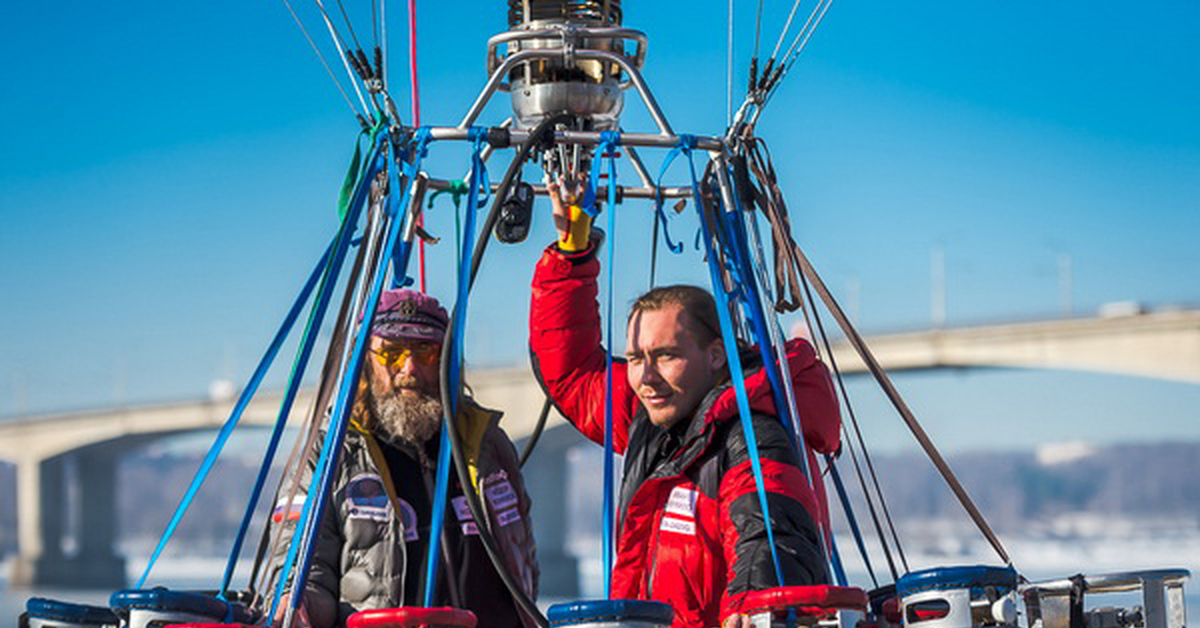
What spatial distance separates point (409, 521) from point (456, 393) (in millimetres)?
718

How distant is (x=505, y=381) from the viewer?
38.6m

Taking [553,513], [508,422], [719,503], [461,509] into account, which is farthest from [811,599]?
[553,513]

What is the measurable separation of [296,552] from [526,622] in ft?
2.60

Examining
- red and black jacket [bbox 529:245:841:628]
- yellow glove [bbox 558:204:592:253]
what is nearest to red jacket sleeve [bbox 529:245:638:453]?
yellow glove [bbox 558:204:592:253]

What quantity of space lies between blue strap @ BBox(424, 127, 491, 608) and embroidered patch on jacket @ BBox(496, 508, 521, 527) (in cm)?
69

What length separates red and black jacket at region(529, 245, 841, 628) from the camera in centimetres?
381

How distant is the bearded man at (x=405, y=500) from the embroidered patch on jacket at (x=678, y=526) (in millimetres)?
691

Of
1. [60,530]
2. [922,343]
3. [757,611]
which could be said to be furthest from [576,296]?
[60,530]

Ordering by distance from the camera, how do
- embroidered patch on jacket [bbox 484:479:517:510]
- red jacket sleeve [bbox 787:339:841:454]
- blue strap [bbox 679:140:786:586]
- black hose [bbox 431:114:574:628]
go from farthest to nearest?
embroidered patch on jacket [bbox 484:479:517:510], red jacket sleeve [bbox 787:339:841:454], black hose [bbox 431:114:574:628], blue strap [bbox 679:140:786:586]

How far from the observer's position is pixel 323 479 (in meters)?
4.05

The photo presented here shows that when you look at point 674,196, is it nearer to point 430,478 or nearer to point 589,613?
point 430,478

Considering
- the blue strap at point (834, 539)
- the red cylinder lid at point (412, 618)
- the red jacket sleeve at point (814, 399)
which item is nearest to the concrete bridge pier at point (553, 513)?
the blue strap at point (834, 539)

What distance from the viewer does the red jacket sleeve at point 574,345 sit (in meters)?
4.61

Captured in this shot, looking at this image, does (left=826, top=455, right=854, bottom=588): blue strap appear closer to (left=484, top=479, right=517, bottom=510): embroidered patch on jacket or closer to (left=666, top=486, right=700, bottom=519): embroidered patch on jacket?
(left=666, top=486, right=700, bottom=519): embroidered patch on jacket
